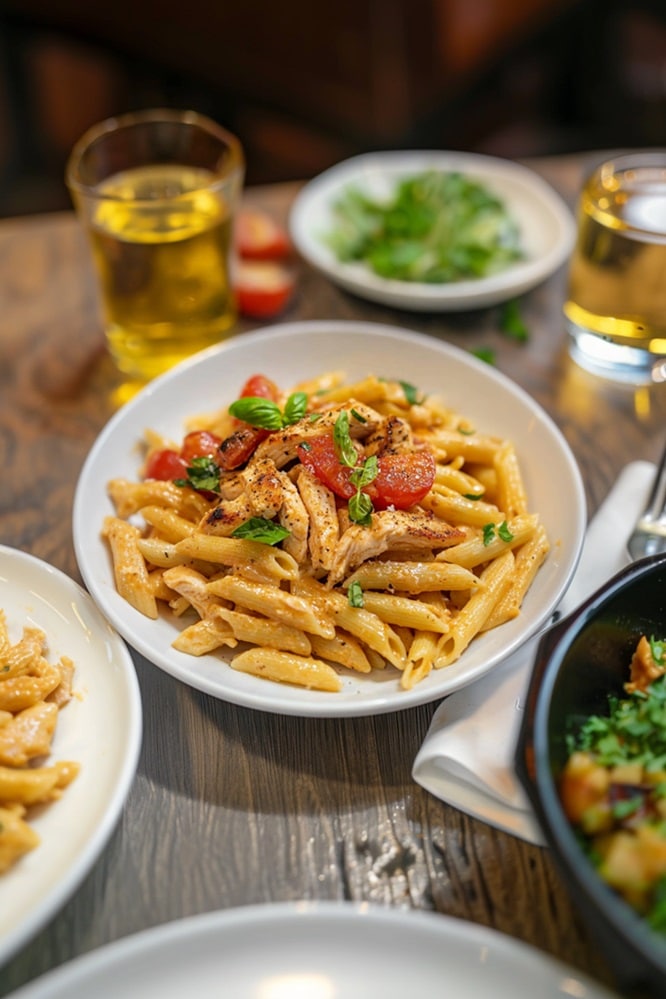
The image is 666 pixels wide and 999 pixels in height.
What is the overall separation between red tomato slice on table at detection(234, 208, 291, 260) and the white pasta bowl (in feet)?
2.34

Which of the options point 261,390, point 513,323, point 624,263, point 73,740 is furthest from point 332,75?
point 73,740

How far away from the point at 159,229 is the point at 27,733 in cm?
140

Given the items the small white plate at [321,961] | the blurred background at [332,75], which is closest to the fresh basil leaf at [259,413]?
the small white plate at [321,961]

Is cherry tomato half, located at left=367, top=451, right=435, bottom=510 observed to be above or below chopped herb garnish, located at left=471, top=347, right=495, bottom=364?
above

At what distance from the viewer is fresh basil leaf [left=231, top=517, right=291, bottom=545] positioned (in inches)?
66.2

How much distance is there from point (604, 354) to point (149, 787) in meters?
1.67

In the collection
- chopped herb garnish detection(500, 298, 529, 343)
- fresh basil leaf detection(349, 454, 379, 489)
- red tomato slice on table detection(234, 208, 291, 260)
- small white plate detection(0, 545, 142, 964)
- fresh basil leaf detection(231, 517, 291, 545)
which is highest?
fresh basil leaf detection(349, 454, 379, 489)

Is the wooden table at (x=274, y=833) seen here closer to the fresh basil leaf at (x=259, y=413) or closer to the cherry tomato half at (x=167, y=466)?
the cherry tomato half at (x=167, y=466)

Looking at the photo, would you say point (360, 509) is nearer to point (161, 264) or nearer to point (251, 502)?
point (251, 502)

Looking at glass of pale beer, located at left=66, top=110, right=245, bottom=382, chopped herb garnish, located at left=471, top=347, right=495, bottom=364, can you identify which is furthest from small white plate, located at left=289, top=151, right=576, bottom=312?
glass of pale beer, located at left=66, top=110, right=245, bottom=382

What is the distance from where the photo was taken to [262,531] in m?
1.69

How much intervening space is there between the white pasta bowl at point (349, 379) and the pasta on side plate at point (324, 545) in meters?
0.03

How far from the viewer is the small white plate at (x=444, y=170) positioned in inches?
103

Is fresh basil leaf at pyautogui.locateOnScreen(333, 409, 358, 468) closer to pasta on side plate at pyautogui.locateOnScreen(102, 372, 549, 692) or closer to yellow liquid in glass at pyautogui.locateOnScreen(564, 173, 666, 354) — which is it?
pasta on side plate at pyautogui.locateOnScreen(102, 372, 549, 692)
